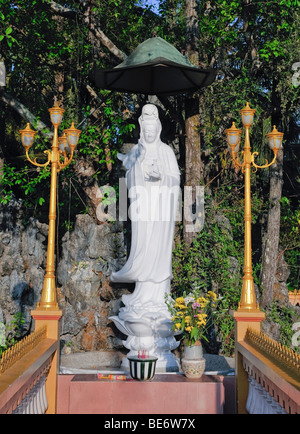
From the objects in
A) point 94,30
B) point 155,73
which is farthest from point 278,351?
point 94,30

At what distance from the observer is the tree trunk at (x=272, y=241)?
1340 centimetres

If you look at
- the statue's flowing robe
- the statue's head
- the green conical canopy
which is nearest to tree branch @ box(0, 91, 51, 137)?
the green conical canopy

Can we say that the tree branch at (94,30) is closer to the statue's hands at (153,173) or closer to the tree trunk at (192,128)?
the tree trunk at (192,128)

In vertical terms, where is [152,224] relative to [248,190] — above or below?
below

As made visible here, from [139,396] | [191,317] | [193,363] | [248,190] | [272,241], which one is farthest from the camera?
[272,241]

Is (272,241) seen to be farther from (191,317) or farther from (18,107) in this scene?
(18,107)

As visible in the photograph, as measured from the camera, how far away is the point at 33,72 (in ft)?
44.7

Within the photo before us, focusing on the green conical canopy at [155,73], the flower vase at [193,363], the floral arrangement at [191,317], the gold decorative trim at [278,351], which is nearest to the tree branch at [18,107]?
the green conical canopy at [155,73]

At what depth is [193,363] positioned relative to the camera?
314 inches

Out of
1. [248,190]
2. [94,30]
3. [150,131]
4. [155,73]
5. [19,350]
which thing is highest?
[94,30]

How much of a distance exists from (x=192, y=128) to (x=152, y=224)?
3.35 meters

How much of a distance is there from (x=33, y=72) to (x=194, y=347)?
8.61m

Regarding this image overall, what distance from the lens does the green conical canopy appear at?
999 centimetres

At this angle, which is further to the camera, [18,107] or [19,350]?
[18,107]
